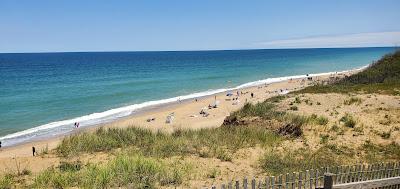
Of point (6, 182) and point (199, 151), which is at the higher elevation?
point (6, 182)

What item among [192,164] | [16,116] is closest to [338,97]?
[192,164]

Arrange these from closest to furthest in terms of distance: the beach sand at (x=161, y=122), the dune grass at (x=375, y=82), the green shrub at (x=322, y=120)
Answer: the beach sand at (x=161, y=122) → the green shrub at (x=322, y=120) → the dune grass at (x=375, y=82)

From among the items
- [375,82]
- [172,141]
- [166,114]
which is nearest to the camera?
[172,141]

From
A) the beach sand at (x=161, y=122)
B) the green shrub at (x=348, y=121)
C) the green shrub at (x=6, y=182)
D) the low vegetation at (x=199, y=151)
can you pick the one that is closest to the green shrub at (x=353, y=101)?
the low vegetation at (x=199, y=151)

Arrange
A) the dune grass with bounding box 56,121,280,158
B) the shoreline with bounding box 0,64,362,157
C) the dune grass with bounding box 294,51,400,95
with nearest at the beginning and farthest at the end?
→ the dune grass with bounding box 56,121,280,158
the shoreline with bounding box 0,64,362,157
the dune grass with bounding box 294,51,400,95

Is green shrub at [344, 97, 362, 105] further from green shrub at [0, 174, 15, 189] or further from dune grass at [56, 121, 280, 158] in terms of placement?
green shrub at [0, 174, 15, 189]

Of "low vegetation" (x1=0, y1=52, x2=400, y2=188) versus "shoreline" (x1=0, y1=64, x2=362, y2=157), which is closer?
"low vegetation" (x1=0, y1=52, x2=400, y2=188)

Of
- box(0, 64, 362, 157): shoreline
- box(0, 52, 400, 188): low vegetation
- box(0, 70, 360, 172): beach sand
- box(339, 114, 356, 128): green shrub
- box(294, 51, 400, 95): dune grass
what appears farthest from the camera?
box(294, 51, 400, 95): dune grass

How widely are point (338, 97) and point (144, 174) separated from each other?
15927 mm

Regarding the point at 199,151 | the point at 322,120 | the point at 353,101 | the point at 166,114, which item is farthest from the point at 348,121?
the point at 166,114

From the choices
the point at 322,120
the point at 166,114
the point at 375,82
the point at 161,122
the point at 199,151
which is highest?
the point at 322,120

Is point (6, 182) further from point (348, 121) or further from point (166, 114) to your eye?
point (166, 114)

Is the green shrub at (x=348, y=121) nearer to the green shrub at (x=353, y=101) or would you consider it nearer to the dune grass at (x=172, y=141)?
the dune grass at (x=172, y=141)

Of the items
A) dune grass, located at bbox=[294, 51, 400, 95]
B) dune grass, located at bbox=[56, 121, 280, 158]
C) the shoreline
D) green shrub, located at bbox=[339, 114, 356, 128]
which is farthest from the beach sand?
dune grass, located at bbox=[294, 51, 400, 95]
